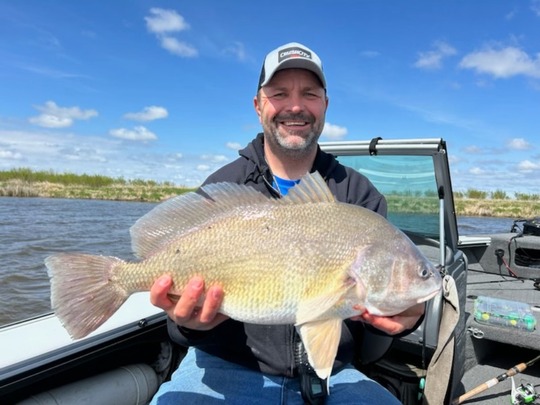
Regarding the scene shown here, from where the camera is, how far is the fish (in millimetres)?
1883

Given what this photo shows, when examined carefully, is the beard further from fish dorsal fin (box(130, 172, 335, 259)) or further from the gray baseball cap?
fish dorsal fin (box(130, 172, 335, 259))

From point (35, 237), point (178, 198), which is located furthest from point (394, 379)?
point (35, 237)

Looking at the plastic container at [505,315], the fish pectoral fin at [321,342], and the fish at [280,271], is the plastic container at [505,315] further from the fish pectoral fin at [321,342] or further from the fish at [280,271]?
the fish pectoral fin at [321,342]

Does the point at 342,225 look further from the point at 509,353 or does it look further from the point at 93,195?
the point at 93,195

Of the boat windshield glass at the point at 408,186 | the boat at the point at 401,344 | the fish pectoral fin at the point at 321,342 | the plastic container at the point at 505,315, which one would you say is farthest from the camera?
the plastic container at the point at 505,315

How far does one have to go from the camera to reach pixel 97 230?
47.6 ft

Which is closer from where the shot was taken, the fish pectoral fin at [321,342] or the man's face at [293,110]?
the fish pectoral fin at [321,342]

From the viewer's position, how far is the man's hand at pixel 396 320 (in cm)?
207

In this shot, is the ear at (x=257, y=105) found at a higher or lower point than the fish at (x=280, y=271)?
higher

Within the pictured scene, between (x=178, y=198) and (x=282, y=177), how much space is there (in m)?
0.99

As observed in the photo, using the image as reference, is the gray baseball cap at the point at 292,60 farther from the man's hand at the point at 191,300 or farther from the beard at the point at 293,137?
the man's hand at the point at 191,300

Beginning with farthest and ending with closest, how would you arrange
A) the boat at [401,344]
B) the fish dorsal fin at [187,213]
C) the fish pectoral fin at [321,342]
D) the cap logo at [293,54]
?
1. the cap logo at [293,54]
2. the boat at [401,344]
3. the fish dorsal fin at [187,213]
4. the fish pectoral fin at [321,342]

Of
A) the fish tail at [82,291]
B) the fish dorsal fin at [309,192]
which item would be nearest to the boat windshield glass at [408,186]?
the fish dorsal fin at [309,192]

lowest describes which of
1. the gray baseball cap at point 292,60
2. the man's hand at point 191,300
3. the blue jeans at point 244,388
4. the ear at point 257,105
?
the blue jeans at point 244,388
